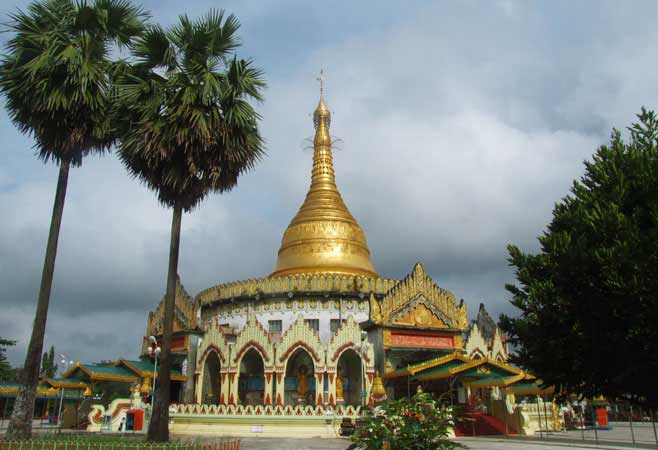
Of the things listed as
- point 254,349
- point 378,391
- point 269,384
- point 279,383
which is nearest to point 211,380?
point 254,349

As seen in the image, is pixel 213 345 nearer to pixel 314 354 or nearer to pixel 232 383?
pixel 232 383

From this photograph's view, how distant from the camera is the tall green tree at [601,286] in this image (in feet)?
42.8

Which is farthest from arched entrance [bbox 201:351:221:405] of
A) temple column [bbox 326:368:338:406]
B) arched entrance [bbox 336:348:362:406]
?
temple column [bbox 326:368:338:406]

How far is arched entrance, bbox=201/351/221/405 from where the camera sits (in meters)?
37.4

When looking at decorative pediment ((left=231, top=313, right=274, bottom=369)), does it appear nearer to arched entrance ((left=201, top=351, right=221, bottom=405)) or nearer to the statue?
the statue

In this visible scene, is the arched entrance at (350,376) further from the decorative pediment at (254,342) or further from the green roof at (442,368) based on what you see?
the green roof at (442,368)

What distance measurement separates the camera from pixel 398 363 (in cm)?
3625

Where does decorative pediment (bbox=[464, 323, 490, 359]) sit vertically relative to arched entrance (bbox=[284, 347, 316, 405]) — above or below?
above

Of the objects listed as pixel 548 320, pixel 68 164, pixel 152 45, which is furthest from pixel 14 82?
pixel 548 320

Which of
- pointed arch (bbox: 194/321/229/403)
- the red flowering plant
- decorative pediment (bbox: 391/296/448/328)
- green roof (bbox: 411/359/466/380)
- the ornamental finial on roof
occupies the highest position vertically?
the ornamental finial on roof

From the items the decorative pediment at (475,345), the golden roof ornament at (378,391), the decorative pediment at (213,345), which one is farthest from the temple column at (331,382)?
the decorative pediment at (475,345)

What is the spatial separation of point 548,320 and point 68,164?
16319 mm

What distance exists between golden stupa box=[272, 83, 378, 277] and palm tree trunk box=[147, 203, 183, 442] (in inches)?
899

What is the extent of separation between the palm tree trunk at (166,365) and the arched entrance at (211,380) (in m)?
19.0
